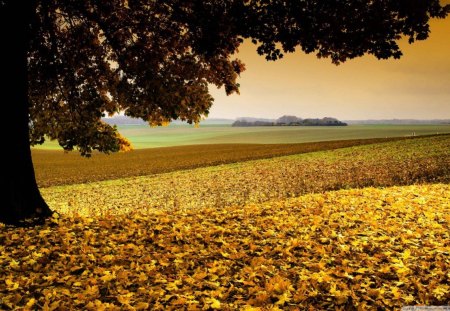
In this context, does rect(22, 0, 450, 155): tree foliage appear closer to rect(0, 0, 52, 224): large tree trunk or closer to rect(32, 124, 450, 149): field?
rect(0, 0, 52, 224): large tree trunk

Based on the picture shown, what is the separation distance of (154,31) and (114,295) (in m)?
8.80

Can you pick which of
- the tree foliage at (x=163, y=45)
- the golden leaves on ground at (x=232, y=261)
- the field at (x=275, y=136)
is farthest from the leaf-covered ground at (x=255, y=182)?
the field at (x=275, y=136)

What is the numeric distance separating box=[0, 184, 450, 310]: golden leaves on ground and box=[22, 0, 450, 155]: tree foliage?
4346mm

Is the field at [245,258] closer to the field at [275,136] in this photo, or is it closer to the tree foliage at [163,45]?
the tree foliage at [163,45]

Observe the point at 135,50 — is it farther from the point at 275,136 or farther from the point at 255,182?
the point at 275,136

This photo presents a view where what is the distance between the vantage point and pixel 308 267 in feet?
25.0

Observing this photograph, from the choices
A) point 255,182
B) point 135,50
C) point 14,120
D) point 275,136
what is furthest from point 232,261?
point 275,136

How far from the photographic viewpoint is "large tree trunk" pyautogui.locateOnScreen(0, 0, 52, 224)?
380 inches

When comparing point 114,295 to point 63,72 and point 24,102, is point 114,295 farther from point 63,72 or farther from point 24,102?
point 63,72

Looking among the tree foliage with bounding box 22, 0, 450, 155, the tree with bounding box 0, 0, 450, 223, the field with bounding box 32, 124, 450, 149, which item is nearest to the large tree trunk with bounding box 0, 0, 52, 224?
the tree with bounding box 0, 0, 450, 223

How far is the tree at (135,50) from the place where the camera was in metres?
9.12

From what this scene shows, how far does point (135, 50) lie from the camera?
1292cm

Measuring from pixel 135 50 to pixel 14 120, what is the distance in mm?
4650

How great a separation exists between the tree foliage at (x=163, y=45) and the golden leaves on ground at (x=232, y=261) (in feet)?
14.3
